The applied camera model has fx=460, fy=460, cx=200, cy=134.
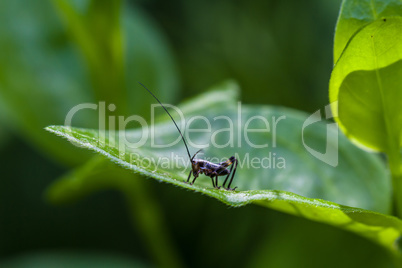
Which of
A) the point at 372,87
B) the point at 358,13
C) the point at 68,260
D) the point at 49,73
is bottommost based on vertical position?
the point at 68,260

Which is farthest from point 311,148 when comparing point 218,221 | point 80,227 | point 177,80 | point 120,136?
point 80,227

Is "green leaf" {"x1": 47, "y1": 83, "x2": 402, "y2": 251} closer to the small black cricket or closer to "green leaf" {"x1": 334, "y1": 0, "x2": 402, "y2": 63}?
the small black cricket

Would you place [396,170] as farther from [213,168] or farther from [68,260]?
[68,260]

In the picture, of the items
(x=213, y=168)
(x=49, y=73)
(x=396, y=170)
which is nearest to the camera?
(x=396, y=170)

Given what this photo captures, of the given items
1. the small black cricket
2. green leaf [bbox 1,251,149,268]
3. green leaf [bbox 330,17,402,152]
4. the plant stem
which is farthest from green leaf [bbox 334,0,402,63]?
green leaf [bbox 1,251,149,268]

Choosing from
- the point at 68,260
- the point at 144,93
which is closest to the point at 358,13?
the point at 144,93
